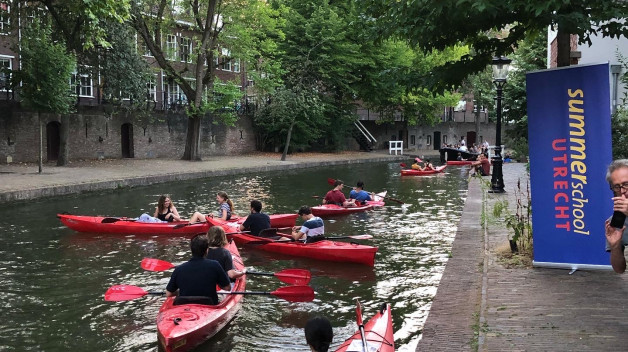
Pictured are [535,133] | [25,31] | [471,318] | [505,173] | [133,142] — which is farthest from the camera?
[133,142]

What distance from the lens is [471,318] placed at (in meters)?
7.50

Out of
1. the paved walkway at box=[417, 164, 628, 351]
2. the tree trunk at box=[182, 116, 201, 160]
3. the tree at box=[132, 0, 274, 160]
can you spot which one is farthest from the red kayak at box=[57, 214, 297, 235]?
the tree trunk at box=[182, 116, 201, 160]

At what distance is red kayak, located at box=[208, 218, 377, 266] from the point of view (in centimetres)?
1154

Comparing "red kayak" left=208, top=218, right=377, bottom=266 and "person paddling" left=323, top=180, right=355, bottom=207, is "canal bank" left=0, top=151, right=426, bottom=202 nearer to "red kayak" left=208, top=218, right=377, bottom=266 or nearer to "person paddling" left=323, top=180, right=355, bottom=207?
"person paddling" left=323, top=180, right=355, bottom=207

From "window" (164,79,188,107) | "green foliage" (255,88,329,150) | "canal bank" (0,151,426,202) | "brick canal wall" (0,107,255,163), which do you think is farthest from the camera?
"window" (164,79,188,107)

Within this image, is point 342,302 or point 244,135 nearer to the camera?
point 342,302

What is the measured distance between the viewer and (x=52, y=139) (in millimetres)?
34469

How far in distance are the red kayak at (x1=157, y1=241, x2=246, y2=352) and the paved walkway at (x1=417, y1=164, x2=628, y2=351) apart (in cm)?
246

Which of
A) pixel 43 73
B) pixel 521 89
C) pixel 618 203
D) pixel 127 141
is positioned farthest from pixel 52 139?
pixel 618 203

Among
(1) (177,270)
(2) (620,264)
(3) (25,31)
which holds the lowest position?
(1) (177,270)

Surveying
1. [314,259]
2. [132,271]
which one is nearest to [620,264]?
[314,259]

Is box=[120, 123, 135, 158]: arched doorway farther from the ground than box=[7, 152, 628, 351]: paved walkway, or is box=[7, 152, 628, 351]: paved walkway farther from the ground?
box=[120, 123, 135, 158]: arched doorway

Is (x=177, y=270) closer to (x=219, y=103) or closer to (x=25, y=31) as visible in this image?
(x=25, y=31)

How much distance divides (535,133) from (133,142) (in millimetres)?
31700
